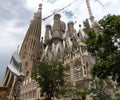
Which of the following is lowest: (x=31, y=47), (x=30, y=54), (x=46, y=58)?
(x=46, y=58)

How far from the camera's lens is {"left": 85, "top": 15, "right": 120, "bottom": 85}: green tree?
18984 millimetres

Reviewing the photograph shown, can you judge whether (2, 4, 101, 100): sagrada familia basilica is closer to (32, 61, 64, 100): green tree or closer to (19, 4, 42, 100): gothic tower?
(19, 4, 42, 100): gothic tower

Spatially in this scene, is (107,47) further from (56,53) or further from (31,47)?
(31,47)

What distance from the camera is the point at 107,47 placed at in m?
20.0

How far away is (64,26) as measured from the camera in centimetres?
9275

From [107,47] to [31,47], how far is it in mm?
67430

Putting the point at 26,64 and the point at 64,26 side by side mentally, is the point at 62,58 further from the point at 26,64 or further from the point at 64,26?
the point at 64,26

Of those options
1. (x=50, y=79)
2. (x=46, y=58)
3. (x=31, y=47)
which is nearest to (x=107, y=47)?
(x=50, y=79)

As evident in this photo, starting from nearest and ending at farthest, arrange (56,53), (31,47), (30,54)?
(56,53) → (30,54) → (31,47)

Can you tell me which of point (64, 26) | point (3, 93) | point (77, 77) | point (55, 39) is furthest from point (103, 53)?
point (64, 26)

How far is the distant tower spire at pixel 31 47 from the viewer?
78750 millimetres

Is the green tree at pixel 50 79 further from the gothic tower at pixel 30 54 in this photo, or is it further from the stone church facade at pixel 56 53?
the gothic tower at pixel 30 54

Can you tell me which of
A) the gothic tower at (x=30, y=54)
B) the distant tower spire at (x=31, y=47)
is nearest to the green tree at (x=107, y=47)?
the gothic tower at (x=30, y=54)

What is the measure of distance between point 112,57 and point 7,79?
20374 mm
